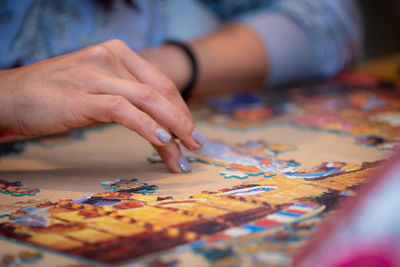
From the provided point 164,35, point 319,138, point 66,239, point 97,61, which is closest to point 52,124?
point 97,61

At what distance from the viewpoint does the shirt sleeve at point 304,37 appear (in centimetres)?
158

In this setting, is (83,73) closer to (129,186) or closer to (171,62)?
(129,186)

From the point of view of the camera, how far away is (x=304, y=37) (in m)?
1.62

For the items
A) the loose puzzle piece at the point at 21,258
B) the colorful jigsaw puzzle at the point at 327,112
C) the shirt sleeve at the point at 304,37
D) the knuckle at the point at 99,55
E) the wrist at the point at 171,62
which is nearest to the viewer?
the loose puzzle piece at the point at 21,258

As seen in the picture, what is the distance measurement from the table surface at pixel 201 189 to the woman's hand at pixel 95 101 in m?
0.08

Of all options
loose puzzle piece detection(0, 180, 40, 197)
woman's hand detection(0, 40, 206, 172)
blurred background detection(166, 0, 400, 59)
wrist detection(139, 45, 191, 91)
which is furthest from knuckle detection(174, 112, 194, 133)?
blurred background detection(166, 0, 400, 59)

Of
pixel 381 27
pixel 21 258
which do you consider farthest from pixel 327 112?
pixel 381 27

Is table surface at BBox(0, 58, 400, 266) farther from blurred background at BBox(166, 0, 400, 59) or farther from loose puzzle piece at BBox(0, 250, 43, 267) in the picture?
blurred background at BBox(166, 0, 400, 59)

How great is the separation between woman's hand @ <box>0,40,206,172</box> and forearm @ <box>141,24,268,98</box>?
44cm

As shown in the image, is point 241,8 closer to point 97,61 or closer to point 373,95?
point 373,95

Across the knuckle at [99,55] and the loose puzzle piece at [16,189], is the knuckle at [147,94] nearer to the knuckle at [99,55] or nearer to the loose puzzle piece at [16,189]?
the knuckle at [99,55]

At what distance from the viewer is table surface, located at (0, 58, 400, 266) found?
1.71ft

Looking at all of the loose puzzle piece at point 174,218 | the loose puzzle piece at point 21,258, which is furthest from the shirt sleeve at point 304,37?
the loose puzzle piece at point 21,258

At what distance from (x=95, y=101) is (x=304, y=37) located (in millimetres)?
1025
